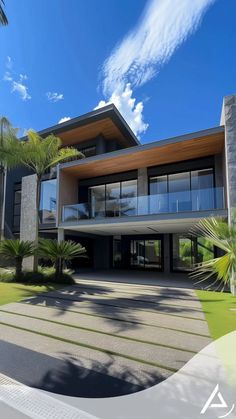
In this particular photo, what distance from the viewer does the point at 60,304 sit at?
843cm

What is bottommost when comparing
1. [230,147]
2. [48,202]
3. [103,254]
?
[103,254]

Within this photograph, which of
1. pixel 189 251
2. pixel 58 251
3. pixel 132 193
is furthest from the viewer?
pixel 132 193

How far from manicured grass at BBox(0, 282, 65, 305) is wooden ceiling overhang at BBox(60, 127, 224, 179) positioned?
7.72 metres

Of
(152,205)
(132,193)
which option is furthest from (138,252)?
(152,205)

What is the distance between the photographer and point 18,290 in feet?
34.4

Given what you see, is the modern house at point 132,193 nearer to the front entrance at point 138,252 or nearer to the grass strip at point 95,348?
the front entrance at point 138,252

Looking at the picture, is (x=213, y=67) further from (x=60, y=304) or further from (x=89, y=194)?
(x=60, y=304)

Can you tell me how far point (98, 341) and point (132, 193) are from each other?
529 inches

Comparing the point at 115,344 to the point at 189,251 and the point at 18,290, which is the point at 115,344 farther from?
the point at 189,251

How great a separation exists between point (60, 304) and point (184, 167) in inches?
439

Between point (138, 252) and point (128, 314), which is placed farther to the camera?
point (138, 252)

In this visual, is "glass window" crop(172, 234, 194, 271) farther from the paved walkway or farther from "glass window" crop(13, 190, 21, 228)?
"glass window" crop(13, 190, 21, 228)

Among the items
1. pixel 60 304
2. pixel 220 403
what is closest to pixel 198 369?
pixel 220 403

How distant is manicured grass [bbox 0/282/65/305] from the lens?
357 inches
